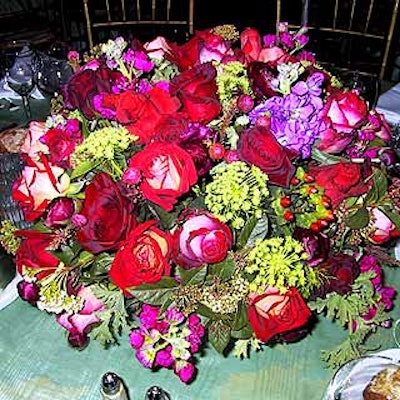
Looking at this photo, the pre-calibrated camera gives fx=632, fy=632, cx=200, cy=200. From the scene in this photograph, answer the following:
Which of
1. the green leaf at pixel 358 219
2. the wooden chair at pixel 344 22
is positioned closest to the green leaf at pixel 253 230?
the green leaf at pixel 358 219

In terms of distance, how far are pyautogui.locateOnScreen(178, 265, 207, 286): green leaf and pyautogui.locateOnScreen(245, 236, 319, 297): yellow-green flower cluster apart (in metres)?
0.05

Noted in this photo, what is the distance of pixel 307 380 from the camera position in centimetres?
85

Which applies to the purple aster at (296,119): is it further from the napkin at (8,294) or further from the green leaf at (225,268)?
the napkin at (8,294)

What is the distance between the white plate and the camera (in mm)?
744

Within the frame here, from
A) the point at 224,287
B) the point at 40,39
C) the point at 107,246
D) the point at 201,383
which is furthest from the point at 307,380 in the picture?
the point at 40,39

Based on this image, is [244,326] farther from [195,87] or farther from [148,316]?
[195,87]

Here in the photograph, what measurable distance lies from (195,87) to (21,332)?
0.45m

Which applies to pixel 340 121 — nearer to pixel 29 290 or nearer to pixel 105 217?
pixel 105 217

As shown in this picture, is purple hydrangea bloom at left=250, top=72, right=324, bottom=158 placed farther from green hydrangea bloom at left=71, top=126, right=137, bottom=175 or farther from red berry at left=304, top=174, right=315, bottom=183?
green hydrangea bloom at left=71, top=126, right=137, bottom=175

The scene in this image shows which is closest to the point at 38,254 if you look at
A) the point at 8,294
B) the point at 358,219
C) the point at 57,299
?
the point at 57,299

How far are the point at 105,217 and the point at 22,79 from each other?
1053mm

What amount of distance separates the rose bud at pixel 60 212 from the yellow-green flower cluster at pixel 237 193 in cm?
15

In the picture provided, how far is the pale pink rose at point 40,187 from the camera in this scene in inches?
28.2

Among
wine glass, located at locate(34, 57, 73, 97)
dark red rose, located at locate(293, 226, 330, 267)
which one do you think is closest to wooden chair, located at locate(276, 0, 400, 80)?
wine glass, located at locate(34, 57, 73, 97)
